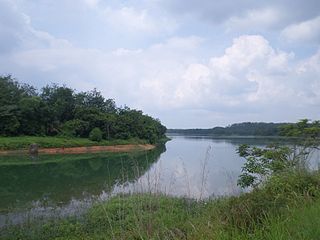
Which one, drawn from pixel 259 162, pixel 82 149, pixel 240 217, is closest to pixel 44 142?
pixel 82 149

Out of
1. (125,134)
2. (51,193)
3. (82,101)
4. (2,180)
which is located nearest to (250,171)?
(51,193)

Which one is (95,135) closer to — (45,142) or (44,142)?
(45,142)

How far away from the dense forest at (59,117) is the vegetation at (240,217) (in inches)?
1799

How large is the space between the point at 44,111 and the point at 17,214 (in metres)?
48.0

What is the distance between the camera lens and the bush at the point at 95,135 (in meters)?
57.9

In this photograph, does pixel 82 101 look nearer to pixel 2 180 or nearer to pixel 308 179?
pixel 2 180

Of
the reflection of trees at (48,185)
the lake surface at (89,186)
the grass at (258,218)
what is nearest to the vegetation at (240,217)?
the grass at (258,218)

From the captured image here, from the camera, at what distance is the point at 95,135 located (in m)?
57.9

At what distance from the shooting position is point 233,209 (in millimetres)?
4945

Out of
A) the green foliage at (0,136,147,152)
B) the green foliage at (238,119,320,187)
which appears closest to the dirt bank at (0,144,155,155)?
the green foliage at (0,136,147,152)

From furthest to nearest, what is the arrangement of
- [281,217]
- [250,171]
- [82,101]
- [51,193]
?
[82,101] → [51,193] → [250,171] → [281,217]

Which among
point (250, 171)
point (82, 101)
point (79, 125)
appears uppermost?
point (82, 101)

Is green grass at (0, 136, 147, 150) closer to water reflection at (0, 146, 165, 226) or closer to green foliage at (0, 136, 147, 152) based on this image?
green foliage at (0, 136, 147, 152)

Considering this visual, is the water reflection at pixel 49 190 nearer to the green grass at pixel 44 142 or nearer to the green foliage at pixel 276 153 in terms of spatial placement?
the green foliage at pixel 276 153
